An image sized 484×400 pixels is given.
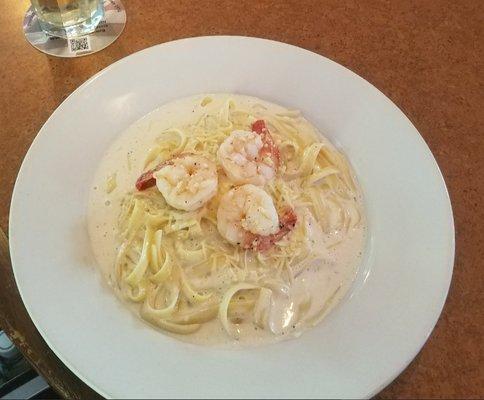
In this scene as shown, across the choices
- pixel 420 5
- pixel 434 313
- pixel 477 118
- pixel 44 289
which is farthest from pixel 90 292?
pixel 420 5

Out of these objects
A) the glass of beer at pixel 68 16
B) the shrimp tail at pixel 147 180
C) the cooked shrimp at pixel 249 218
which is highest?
the glass of beer at pixel 68 16

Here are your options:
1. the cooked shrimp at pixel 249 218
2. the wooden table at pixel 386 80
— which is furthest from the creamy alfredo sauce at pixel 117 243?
the wooden table at pixel 386 80

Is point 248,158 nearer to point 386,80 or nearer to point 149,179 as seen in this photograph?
point 149,179

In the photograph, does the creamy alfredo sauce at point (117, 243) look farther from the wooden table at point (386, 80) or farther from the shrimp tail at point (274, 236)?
the wooden table at point (386, 80)

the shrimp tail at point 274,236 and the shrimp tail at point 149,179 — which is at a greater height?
the shrimp tail at point 149,179

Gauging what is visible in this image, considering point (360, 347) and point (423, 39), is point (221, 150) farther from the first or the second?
point (423, 39)

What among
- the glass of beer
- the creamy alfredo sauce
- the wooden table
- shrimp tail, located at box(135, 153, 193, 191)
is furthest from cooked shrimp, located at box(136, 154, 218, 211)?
the glass of beer
